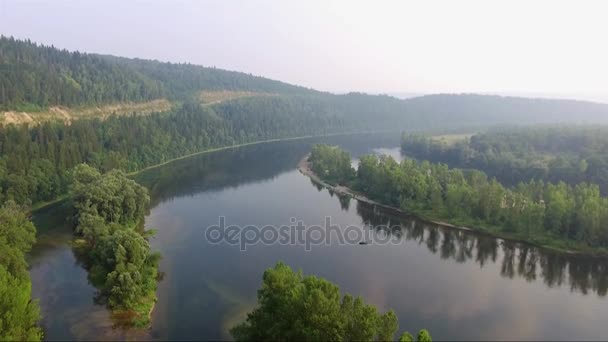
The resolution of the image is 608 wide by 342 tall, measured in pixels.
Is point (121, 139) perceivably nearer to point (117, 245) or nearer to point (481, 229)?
point (117, 245)

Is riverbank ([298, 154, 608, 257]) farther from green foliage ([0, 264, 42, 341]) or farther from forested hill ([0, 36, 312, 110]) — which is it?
forested hill ([0, 36, 312, 110])

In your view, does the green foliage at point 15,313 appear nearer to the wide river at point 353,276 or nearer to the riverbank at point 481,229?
the wide river at point 353,276

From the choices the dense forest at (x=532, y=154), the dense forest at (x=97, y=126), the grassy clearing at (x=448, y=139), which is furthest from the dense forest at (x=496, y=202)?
the grassy clearing at (x=448, y=139)

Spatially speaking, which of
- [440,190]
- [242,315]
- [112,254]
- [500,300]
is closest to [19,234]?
[112,254]

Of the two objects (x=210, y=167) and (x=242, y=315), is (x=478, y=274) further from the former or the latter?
(x=210, y=167)

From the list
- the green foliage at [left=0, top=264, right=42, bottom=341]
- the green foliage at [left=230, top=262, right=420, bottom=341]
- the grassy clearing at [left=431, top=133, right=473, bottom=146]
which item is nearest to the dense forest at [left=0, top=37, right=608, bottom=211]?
the green foliage at [left=0, top=264, right=42, bottom=341]
